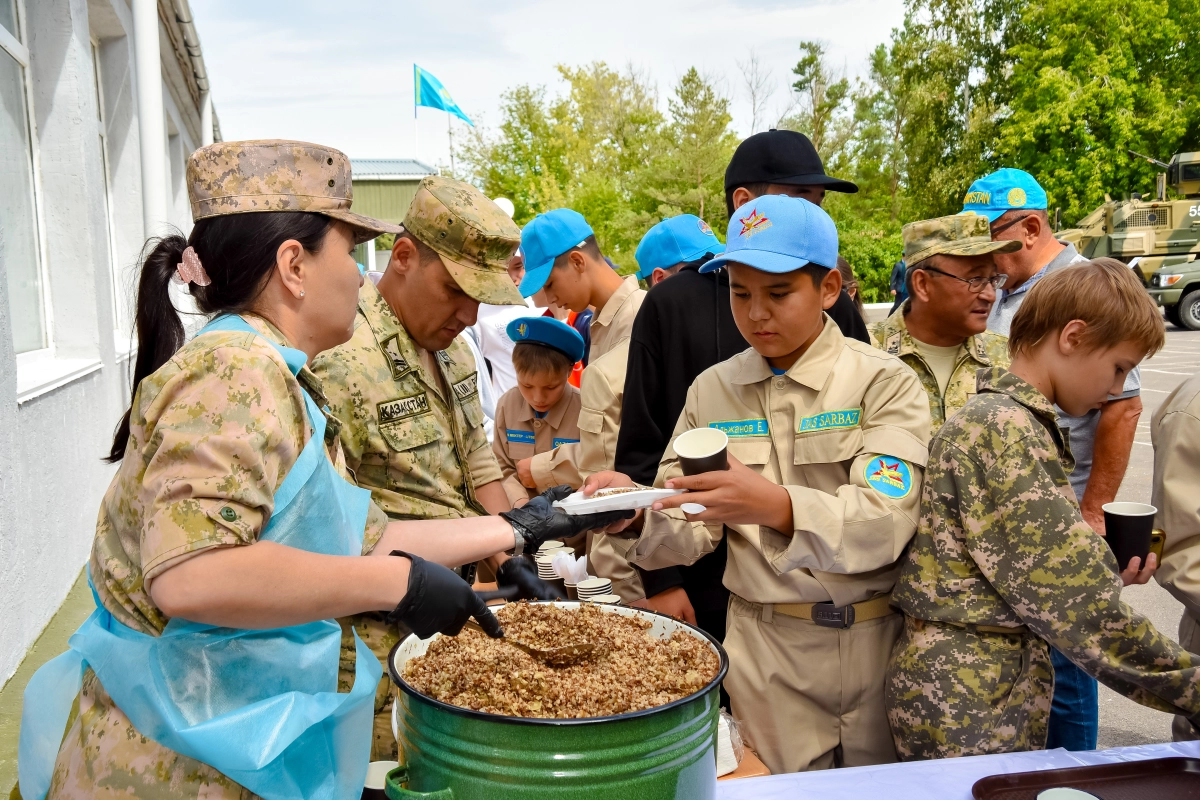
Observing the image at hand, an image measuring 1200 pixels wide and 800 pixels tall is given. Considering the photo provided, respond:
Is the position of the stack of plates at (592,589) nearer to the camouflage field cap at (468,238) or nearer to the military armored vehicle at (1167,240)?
the camouflage field cap at (468,238)

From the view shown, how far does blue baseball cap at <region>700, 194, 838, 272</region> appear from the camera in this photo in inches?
85.0

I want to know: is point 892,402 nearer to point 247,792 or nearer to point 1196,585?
point 1196,585

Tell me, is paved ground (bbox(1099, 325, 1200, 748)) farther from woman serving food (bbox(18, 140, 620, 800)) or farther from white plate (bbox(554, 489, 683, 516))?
woman serving food (bbox(18, 140, 620, 800))

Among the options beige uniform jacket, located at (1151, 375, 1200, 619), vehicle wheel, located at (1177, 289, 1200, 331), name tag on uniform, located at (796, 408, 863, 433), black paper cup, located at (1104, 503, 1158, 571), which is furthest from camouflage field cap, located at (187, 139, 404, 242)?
vehicle wheel, located at (1177, 289, 1200, 331)

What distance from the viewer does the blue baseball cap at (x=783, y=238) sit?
7.08ft

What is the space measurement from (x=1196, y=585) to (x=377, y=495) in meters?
1.94

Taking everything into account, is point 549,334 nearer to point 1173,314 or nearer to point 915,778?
point 915,778

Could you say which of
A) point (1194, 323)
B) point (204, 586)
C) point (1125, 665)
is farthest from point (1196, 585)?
point (1194, 323)

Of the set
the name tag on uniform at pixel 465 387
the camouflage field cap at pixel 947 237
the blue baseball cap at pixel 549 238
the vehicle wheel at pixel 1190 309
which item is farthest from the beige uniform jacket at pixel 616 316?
the vehicle wheel at pixel 1190 309

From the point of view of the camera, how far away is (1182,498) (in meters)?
2.11

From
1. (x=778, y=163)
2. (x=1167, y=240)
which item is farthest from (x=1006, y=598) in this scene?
(x=1167, y=240)

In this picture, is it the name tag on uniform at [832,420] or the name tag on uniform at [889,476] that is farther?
the name tag on uniform at [832,420]

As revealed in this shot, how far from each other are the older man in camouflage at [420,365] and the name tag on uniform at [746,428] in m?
0.62

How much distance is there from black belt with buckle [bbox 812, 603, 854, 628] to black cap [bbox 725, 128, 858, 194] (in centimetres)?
148
